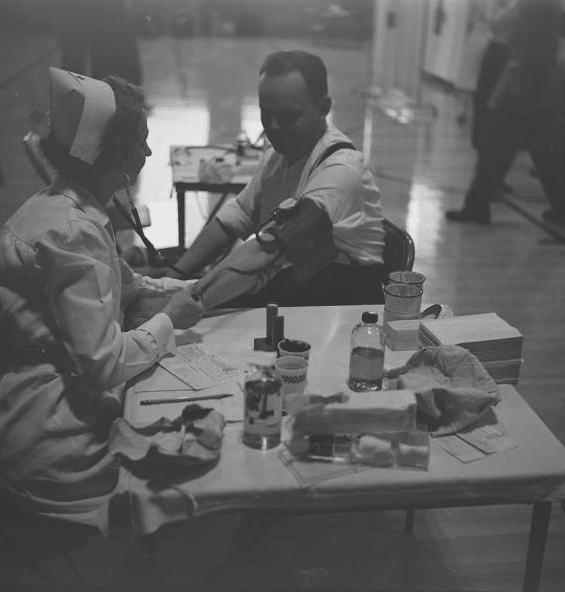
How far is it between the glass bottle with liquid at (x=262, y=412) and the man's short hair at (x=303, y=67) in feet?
4.23

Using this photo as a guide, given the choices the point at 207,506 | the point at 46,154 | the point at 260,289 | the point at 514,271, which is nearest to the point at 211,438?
the point at 207,506

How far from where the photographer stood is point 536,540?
6.13 feet

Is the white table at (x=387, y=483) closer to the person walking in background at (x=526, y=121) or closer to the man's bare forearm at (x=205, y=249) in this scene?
the man's bare forearm at (x=205, y=249)

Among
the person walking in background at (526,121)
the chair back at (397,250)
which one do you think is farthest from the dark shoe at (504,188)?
the chair back at (397,250)

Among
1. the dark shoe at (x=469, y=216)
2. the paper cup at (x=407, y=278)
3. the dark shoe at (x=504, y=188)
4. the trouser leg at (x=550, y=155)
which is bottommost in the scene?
the dark shoe at (x=504, y=188)

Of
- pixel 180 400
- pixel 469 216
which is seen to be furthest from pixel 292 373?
pixel 469 216

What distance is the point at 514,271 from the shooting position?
5266 mm

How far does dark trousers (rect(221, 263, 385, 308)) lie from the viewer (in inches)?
112

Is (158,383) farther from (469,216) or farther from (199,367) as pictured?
(469,216)

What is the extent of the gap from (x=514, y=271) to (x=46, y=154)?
12.4 ft

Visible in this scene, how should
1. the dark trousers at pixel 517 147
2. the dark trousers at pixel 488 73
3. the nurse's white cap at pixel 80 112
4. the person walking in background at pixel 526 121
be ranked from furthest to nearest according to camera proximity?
the dark trousers at pixel 488 73, the dark trousers at pixel 517 147, the person walking in background at pixel 526 121, the nurse's white cap at pixel 80 112

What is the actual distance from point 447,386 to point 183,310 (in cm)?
73

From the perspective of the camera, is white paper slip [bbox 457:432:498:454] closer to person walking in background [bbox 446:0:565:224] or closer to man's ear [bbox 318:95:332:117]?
man's ear [bbox 318:95:332:117]

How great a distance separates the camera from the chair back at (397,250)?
9.08 feet
